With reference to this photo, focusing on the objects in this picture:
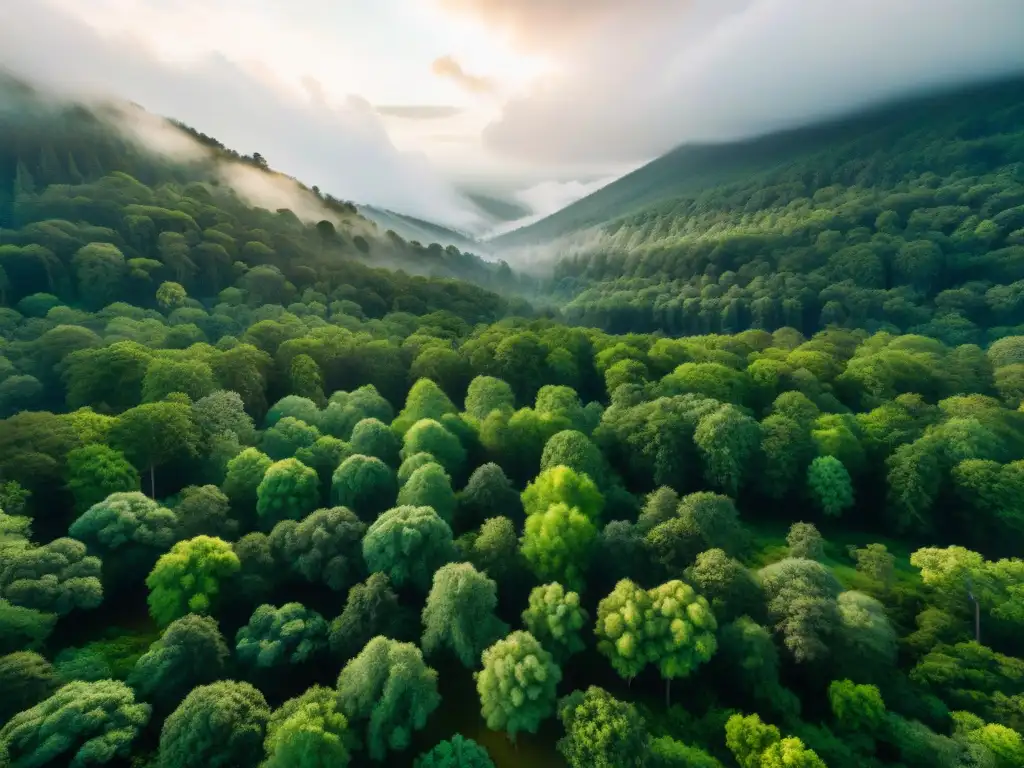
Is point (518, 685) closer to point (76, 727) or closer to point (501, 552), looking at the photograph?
point (501, 552)

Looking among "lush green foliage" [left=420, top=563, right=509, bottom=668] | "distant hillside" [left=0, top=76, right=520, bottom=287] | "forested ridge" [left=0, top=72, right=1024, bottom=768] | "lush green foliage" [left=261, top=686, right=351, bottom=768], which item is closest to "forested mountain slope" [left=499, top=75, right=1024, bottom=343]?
"forested ridge" [left=0, top=72, right=1024, bottom=768]

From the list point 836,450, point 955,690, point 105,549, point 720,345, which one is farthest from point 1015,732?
point 720,345

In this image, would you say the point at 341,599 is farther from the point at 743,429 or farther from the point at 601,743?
the point at 743,429

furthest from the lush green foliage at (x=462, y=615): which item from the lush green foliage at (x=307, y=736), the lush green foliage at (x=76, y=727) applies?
the lush green foliage at (x=76, y=727)

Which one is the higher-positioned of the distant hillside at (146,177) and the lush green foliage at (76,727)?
the distant hillside at (146,177)

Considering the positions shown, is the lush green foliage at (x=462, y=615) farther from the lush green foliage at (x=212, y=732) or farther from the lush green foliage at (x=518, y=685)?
the lush green foliage at (x=212, y=732)
